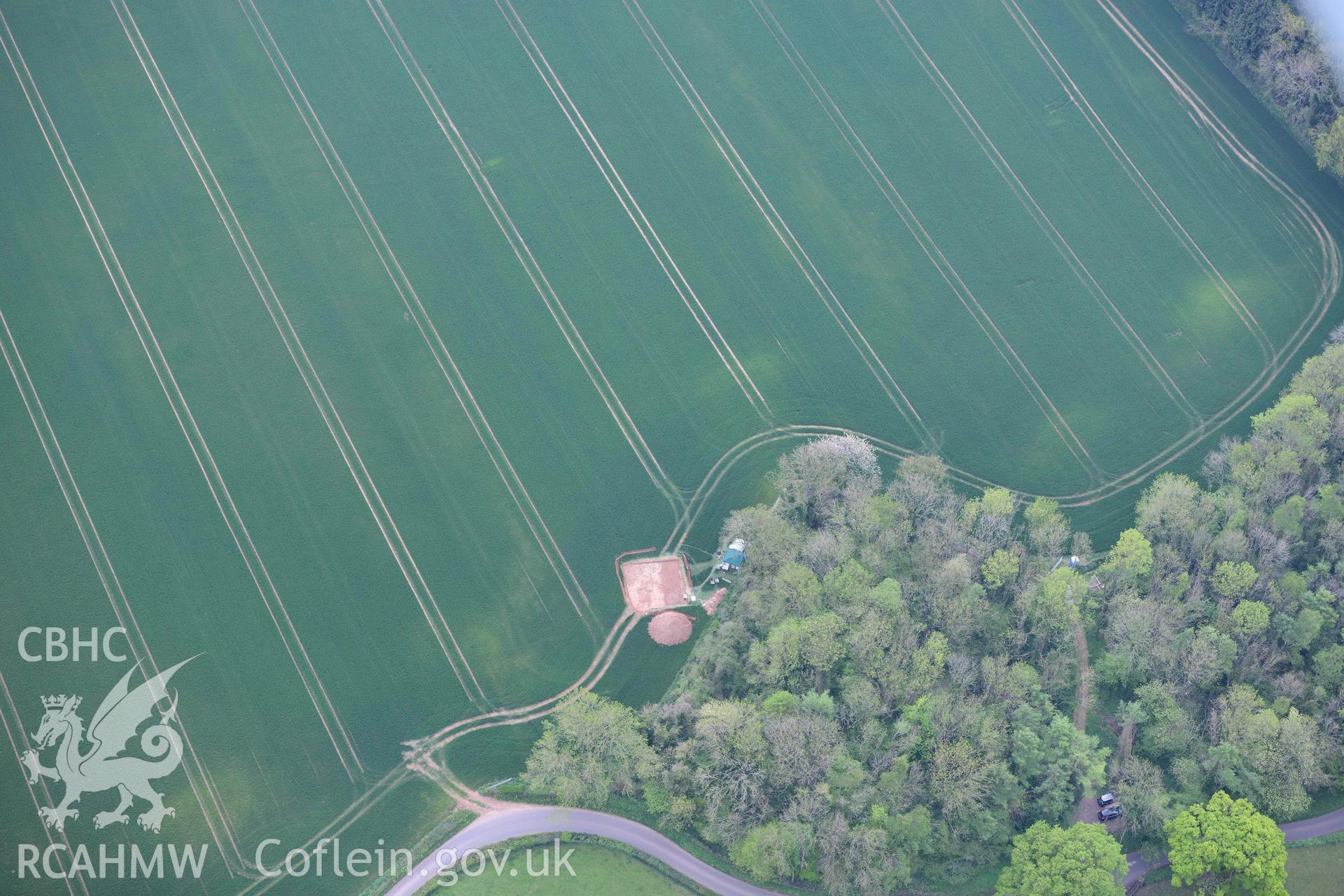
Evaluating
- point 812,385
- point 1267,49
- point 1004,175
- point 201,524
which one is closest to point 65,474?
point 201,524

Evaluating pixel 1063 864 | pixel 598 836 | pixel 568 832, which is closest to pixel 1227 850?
pixel 1063 864

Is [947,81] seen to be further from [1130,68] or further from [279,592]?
[279,592]

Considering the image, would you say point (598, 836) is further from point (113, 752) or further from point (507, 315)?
point (507, 315)

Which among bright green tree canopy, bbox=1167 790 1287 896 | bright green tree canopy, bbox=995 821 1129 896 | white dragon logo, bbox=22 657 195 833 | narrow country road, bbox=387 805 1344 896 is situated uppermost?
white dragon logo, bbox=22 657 195 833

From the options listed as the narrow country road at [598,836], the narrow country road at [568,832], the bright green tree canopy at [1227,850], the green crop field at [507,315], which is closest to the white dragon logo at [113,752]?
the green crop field at [507,315]

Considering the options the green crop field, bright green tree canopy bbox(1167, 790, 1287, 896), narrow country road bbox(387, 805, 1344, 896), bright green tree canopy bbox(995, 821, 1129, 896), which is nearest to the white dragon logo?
the green crop field

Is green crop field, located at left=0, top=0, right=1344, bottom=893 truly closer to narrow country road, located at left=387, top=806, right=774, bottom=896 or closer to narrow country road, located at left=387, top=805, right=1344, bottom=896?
narrow country road, located at left=387, top=806, right=774, bottom=896
